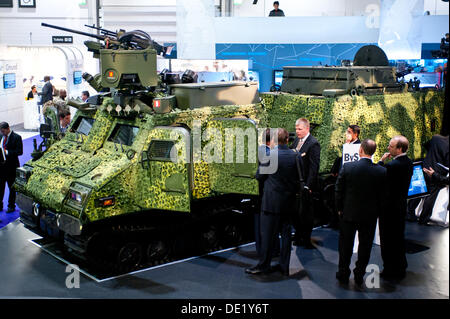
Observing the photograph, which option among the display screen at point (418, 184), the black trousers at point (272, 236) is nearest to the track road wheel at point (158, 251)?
the black trousers at point (272, 236)

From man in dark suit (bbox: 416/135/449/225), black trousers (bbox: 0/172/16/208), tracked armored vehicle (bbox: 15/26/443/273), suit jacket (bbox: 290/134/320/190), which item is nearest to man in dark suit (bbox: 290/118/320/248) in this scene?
suit jacket (bbox: 290/134/320/190)

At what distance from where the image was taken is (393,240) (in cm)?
766

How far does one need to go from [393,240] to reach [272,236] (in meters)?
1.61

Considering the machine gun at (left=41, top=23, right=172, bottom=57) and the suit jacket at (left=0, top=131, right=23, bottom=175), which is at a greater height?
the machine gun at (left=41, top=23, right=172, bottom=57)

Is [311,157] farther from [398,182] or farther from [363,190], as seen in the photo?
[363,190]

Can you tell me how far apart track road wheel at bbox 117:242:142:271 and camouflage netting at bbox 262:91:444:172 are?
3.50 meters

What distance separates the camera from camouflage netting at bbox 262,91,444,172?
32.2 ft

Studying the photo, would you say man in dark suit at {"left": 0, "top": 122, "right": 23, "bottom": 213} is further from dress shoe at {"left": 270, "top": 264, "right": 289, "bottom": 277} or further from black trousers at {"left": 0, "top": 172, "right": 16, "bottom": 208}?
dress shoe at {"left": 270, "top": 264, "right": 289, "bottom": 277}

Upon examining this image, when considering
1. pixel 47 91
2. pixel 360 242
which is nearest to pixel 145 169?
pixel 360 242

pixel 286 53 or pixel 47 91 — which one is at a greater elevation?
pixel 286 53

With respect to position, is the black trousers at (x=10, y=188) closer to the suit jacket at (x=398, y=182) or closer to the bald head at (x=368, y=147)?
the bald head at (x=368, y=147)

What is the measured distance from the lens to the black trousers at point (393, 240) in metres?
7.63

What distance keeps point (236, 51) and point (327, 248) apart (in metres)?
10.6

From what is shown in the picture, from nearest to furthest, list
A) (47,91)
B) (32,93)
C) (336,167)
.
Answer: (336,167) < (47,91) < (32,93)
